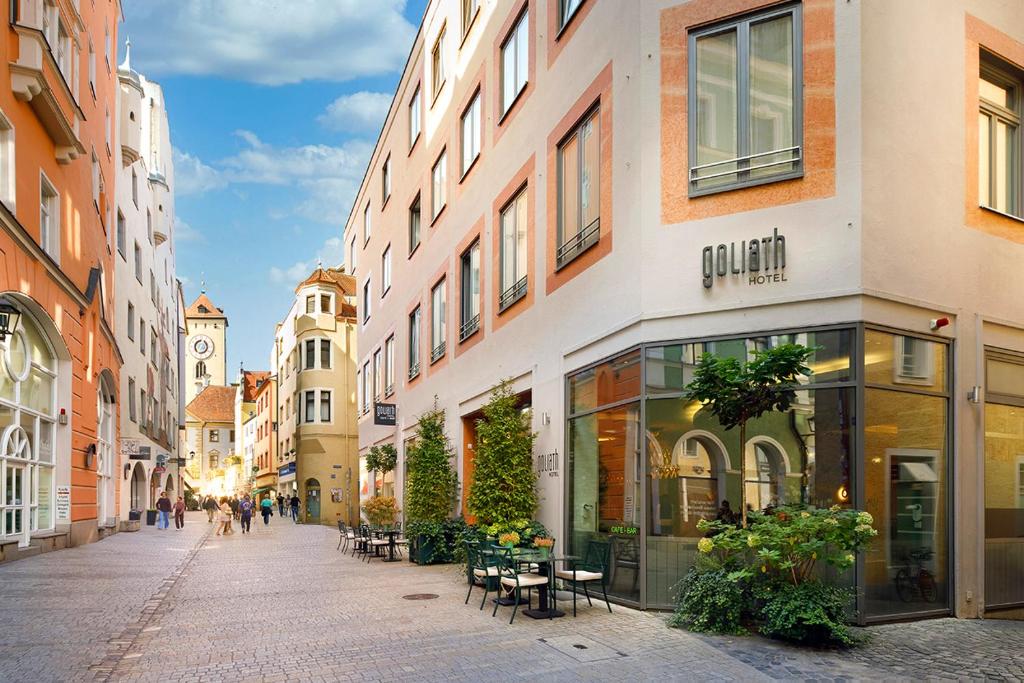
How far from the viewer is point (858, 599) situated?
31.2ft

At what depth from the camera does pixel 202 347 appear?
11962 centimetres

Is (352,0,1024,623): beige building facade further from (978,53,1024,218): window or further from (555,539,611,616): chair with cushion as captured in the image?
(555,539,611,616): chair with cushion

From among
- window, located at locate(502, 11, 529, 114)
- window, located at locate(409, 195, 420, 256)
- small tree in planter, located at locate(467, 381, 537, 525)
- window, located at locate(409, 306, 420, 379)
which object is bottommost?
small tree in planter, located at locate(467, 381, 537, 525)

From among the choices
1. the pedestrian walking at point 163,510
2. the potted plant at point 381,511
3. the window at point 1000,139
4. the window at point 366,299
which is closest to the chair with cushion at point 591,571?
the window at point 1000,139

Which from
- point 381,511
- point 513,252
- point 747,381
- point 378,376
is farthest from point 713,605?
point 378,376

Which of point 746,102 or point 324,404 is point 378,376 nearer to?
point 324,404

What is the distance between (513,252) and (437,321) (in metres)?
7.28

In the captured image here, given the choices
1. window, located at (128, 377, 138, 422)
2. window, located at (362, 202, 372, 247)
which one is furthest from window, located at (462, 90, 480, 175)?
window, located at (128, 377, 138, 422)

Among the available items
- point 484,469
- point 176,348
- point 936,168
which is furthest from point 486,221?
point 176,348

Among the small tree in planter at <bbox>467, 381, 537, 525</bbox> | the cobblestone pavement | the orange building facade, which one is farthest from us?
the orange building facade

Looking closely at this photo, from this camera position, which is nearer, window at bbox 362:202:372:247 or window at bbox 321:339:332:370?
window at bbox 362:202:372:247

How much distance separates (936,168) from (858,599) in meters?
5.43

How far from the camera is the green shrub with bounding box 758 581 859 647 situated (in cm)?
840

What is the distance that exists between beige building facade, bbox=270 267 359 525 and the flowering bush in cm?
4219
